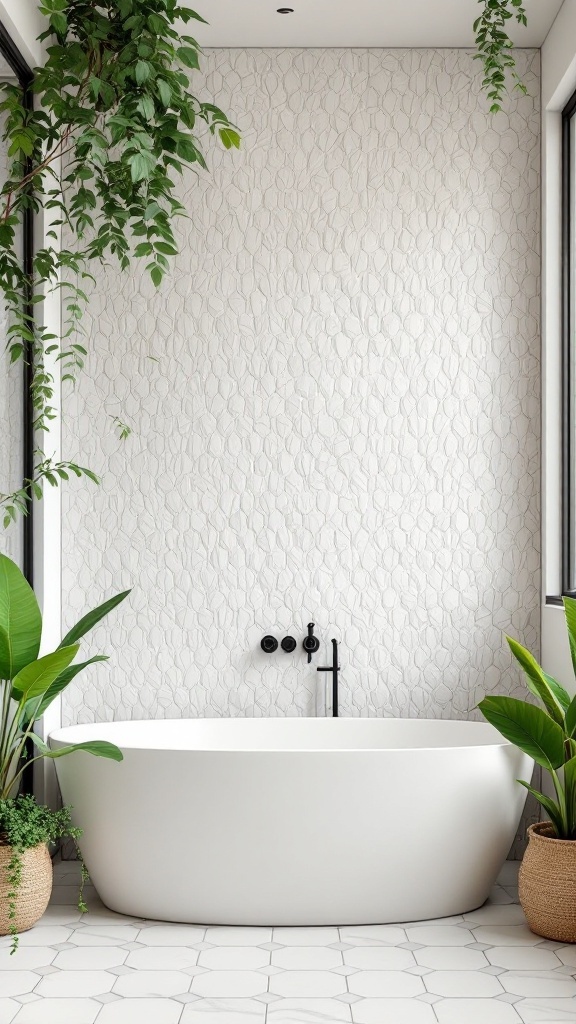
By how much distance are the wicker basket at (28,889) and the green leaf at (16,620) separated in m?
0.53

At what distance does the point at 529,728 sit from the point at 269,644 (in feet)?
3.70

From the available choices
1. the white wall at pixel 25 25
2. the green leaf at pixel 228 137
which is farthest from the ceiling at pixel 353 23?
the green leaf at pixel 228 137

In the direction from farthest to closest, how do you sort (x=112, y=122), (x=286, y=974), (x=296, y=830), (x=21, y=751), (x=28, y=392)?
1. (x=28, y=392)
2. (x=21, y=751)
3. (x=296, y=830)
4. (x=112, y=122)
5. (x=286, y=974)

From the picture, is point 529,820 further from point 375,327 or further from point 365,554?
point 375,327

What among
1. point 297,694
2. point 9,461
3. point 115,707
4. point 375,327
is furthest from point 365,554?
point 9,461

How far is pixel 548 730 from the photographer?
2.92 meters

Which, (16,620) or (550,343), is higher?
(550,343)

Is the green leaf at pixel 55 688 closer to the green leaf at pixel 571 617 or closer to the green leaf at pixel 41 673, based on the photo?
the green leaf at pixel 41 673

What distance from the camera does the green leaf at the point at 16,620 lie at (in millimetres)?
2922

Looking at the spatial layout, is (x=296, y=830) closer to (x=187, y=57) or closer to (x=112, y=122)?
(x=112, y=122)

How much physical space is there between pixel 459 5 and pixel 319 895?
3.01 metres

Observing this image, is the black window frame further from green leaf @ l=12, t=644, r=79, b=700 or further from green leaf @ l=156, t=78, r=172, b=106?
green leaf @ l=156, t=78, r=172, b=106

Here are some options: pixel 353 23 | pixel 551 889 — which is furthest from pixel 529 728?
pixel 353 23

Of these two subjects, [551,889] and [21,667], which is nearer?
[551,889]
